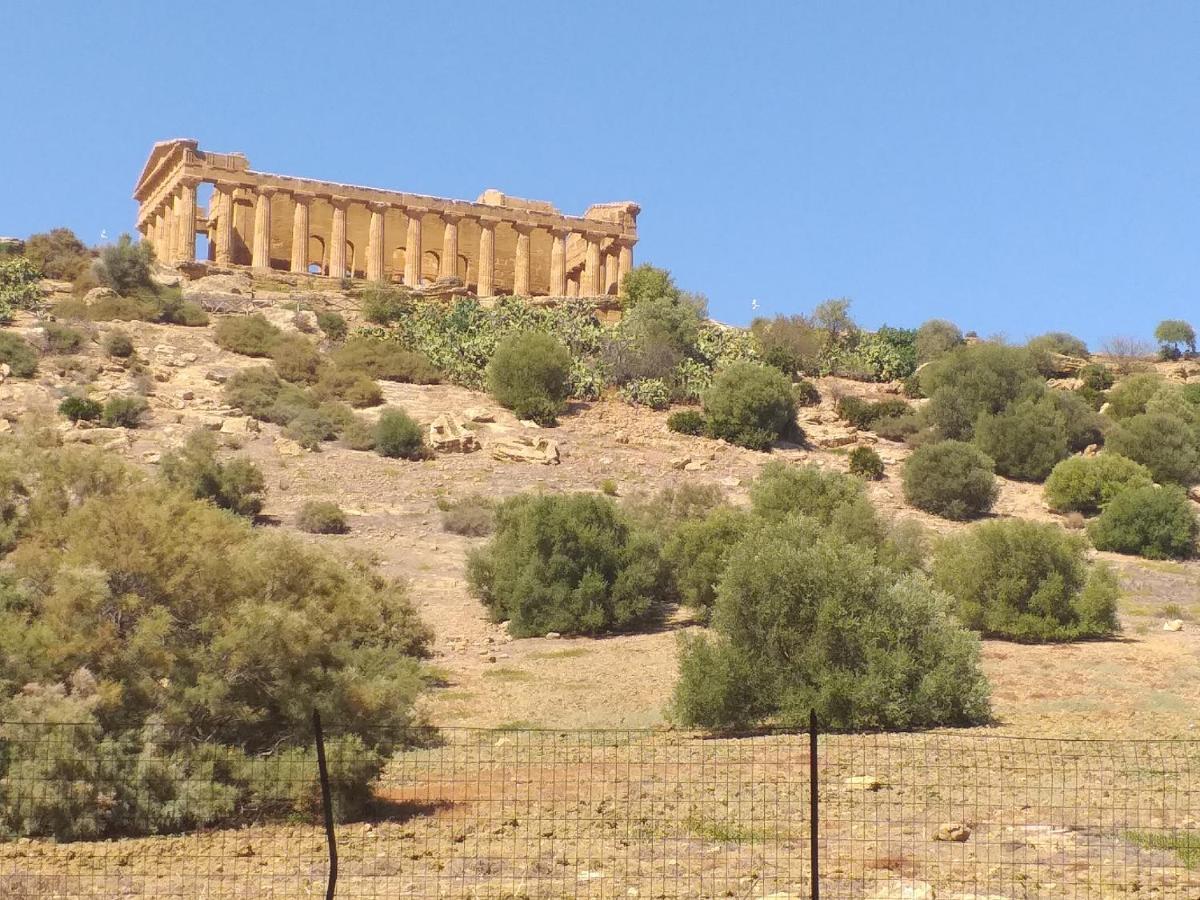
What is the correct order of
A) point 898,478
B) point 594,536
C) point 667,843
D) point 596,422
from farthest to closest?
1. point 596,422
2. point 898,478
3. point 594,536
4. point 667,843

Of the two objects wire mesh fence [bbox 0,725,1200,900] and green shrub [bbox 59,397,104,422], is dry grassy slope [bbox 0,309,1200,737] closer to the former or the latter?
green shrub [bbox 59,397,104,422]

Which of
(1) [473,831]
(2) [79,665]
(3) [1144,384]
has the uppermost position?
(3) [1144,384]

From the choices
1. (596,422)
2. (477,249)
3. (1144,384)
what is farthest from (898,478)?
(477,249)

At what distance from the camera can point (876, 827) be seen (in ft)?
40.6

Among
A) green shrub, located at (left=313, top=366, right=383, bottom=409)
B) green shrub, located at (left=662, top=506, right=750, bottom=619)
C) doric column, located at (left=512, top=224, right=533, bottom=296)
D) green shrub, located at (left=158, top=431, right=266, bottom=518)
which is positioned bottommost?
green shrub, located at (left=662, top=506, right=750, bottom=619)

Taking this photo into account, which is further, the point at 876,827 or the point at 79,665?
the point at 79,665

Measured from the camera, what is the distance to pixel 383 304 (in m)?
60.2

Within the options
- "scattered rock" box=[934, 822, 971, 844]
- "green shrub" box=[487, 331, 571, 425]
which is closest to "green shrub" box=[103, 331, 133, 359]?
"green shrub" box=[487, 331, 571, 425]

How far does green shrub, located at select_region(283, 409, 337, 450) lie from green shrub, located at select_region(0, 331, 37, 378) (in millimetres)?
7621

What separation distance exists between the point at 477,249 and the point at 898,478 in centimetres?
3104

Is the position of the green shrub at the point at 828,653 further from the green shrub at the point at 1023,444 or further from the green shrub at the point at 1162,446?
the green shrub at the point at 1162,446

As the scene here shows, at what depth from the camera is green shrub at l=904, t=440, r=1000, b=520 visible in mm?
41062

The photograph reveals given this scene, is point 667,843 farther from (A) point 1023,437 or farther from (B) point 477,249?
(B) point 477,249

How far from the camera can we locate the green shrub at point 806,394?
5347 centimetres
